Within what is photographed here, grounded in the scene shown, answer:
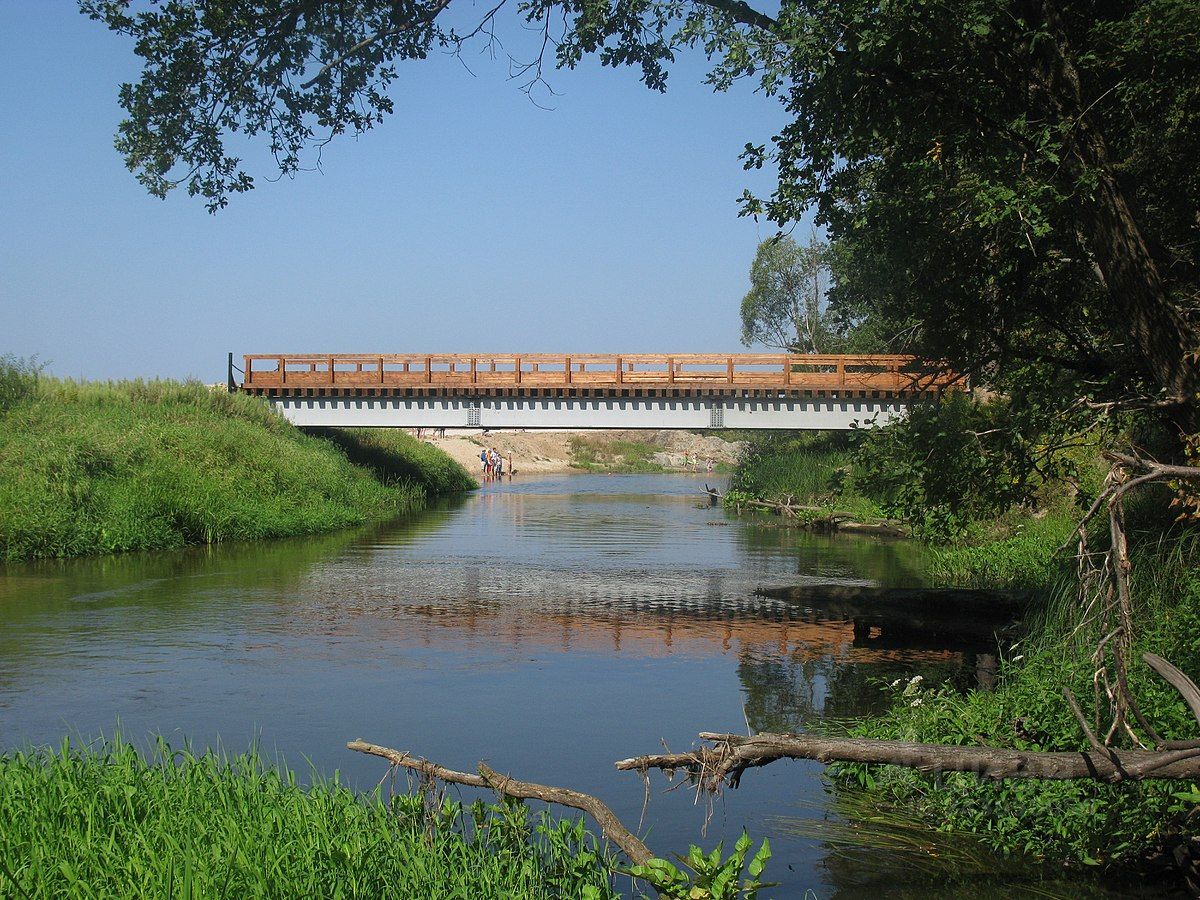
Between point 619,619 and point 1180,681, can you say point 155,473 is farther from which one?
point 1180,681

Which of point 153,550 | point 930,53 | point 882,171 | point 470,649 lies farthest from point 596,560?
point 930,53

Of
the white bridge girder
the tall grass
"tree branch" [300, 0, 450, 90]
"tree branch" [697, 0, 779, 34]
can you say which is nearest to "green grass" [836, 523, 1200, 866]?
"tree branch" [697, 0, 779, 34]

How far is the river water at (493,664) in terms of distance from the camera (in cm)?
944

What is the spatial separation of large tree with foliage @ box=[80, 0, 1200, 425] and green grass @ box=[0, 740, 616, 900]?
6.35 meters

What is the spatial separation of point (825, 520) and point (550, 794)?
29.7 metres

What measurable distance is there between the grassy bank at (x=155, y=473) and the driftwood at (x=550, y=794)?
19.1 metres

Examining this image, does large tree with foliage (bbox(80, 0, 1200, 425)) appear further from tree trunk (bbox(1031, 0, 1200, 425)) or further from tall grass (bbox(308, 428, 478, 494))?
tall grass (bbox(308, 428, 478, 494))

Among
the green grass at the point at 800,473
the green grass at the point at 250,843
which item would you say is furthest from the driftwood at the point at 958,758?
the green grass at the point at 800,473

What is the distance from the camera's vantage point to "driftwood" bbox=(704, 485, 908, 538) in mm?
33062

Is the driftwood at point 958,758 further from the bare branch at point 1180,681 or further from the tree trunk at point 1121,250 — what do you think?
the tree trunk at point 1121,250

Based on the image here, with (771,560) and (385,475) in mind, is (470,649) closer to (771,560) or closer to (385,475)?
(771,560)

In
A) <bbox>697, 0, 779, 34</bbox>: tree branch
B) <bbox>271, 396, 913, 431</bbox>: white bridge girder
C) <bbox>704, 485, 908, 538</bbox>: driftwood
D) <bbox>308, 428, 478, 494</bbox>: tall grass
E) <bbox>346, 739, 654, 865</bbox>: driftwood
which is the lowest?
<bbox>704, 485, 908, 538</bbox>: driftwood

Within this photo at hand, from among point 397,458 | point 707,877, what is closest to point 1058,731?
point 707,877

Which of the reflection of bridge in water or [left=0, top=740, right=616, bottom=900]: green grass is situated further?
the reflection of bridge in water
